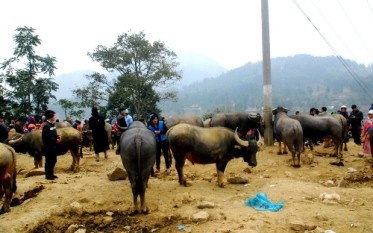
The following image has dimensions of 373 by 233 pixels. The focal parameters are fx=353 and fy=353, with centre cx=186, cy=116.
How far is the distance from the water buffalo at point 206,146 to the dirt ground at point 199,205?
2.10 ft

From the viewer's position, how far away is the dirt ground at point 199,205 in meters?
6.46

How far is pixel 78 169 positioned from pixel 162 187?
172 inches

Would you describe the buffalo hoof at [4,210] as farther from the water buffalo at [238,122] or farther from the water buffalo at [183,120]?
the water buffalo at [238,122]

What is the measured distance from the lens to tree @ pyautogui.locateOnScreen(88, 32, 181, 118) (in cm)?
3459

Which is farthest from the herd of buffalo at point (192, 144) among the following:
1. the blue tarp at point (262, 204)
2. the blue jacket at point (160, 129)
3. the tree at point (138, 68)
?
the tree at point (138, 68)

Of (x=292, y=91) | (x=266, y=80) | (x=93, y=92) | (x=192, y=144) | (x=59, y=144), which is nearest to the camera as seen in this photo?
(x=192, y=144)

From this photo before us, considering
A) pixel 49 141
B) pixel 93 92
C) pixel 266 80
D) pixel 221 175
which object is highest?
pixel 93 92

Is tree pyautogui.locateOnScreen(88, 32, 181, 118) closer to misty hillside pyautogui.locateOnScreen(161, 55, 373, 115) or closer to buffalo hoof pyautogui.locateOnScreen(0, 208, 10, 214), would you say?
buffalo hoof pyautogui.locateOnScreen(0, 208, 10, 214)

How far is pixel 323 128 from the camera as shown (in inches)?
520

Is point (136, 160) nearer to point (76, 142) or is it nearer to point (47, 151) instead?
point (47, 151)

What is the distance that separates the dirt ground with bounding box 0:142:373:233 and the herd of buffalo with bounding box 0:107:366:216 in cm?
55

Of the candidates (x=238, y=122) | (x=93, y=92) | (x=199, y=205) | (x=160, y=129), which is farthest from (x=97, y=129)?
(x=93, y=92)

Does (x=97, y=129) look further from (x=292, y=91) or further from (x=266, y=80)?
(x=292, y=91)

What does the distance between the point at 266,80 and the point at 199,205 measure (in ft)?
30.6
